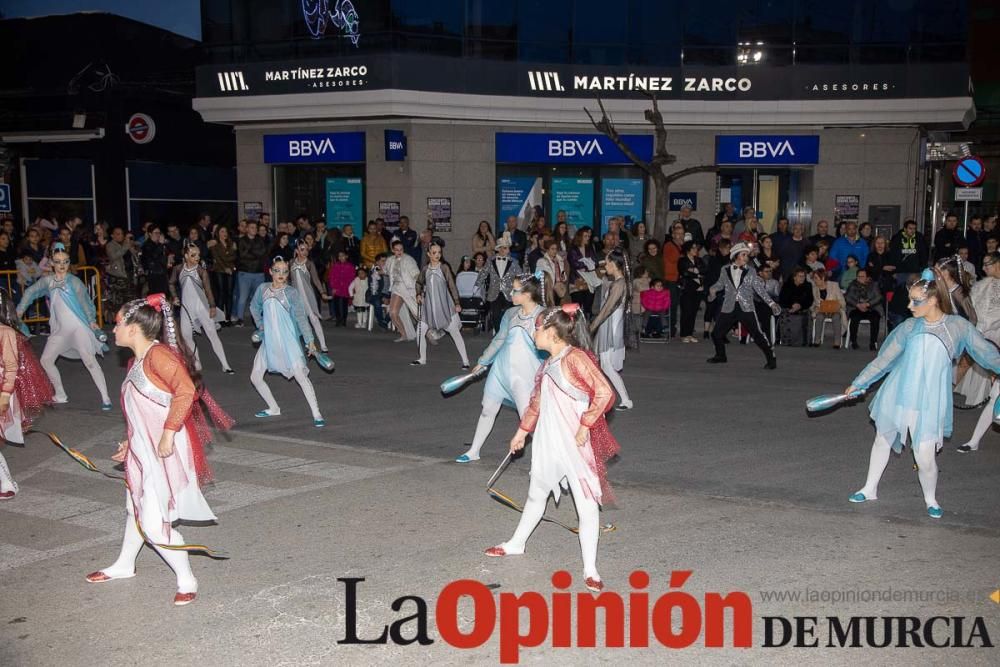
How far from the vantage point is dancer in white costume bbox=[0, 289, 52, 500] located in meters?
8.17

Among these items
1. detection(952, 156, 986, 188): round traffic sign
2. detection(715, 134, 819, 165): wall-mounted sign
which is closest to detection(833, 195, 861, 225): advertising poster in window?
detection(715, 134, 819, 165): wall-mounted sign

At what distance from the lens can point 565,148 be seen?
25359mm

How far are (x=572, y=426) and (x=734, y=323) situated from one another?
919 centimetres

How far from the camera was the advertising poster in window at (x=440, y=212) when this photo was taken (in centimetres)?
2442

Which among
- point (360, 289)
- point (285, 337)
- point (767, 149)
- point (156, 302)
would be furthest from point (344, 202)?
point (156, 302)

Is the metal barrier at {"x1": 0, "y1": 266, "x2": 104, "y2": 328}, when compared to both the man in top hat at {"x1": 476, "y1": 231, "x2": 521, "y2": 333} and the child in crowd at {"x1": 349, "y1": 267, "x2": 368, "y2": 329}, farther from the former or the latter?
the man in top hat at {"x1": 476, "y1": 231, "x2": 521, "y2": 333}

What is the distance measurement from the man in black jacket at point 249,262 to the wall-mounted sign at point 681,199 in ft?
34.4

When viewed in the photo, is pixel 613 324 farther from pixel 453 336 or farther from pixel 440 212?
pixel 440 212

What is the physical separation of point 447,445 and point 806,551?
4231 millimetres

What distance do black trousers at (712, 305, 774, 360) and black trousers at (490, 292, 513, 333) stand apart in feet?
13.6

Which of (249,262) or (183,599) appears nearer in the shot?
(183,599)

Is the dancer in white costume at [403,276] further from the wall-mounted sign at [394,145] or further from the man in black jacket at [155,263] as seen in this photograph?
the wall-mounted sign at [394,145]

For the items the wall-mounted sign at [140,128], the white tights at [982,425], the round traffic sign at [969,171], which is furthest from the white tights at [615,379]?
the wall-mounted sign at [140,128]

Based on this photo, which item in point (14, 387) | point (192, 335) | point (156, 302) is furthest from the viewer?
point (192, 335)
